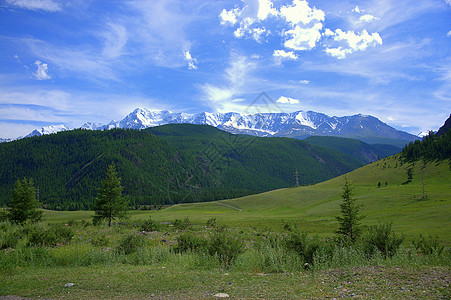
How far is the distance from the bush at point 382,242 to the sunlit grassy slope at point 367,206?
13236mm

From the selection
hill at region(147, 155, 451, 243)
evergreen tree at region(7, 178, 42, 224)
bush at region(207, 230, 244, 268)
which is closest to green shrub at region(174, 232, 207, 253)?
bush at region(207, 230, 244, 268)

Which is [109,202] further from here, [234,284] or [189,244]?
[234,284]

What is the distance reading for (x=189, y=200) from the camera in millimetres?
156500

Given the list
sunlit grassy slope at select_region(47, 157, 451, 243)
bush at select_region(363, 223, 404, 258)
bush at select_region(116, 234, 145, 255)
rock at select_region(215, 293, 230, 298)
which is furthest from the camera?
sunlit grassy slope at select_region(47, 157, 451, 243)

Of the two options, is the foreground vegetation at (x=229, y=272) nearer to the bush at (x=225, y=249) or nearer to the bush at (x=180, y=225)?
the bush at (x=225, y=249)

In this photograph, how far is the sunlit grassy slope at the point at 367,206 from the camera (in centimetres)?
3253

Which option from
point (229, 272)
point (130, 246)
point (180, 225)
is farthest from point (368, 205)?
point (229, 272)

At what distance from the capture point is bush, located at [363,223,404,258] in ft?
34.5

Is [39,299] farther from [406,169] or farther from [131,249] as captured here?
[406,169]

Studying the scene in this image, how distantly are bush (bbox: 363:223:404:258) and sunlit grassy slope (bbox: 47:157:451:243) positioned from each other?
43.4 ft

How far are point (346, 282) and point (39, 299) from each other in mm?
7800

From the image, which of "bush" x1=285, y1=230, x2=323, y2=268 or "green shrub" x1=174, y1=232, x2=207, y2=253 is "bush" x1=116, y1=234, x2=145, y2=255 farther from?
"bush" x1=285, y1=230, x2=323, y2=268

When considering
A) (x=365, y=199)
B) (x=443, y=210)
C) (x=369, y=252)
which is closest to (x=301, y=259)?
(x=369, y=252)

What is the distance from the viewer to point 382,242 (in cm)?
1081
